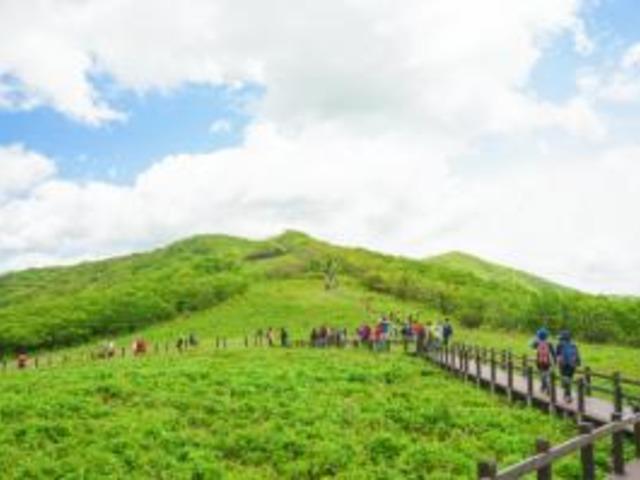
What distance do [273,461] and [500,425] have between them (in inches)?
267

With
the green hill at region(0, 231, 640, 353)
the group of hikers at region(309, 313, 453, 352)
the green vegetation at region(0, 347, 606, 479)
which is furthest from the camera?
the green hill at region(0, 231, 640, 353)

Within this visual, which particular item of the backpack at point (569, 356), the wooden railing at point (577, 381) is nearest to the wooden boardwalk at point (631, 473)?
the wooden railing at point (577, 381)

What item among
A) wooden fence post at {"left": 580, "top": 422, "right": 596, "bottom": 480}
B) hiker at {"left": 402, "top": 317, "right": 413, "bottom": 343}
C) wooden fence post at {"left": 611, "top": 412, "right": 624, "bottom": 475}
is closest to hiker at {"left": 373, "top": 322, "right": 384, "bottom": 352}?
hiker at {"left": 402, "top": 317, "right": 413, "bottom": 343}

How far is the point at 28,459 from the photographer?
28.7 m

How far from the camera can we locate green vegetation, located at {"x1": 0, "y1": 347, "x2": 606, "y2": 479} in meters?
26.5

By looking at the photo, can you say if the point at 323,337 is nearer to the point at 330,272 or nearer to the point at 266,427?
the point at 266,427

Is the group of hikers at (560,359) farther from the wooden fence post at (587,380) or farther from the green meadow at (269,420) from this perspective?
the green meadow at (269,420)

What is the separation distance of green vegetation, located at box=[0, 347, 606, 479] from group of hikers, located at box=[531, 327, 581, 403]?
1.08 m

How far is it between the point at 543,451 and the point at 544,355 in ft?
54.2

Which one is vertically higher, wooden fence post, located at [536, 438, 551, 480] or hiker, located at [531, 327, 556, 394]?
hiker, located at [531, 327, 556, 394]

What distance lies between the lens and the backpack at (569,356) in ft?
96.2

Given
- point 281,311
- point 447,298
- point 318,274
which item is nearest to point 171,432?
point 281,311

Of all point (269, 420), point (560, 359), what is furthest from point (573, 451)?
point (269, 420)

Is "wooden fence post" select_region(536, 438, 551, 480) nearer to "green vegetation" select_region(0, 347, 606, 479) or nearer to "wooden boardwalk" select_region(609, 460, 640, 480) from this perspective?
"wooden boardwalk" select_region(609, 460, 640, 480)
